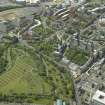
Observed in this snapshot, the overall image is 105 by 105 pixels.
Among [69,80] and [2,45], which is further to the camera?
[2,45]

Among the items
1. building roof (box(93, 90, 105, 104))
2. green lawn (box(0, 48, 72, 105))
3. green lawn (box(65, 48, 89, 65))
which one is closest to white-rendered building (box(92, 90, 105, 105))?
building roof (box(93, 90, 105, 104))

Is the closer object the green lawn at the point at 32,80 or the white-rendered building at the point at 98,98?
the white-rendered building at the point at 98,98

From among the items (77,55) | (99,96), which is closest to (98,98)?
(99,96)

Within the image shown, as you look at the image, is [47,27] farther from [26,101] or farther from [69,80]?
[26,101]

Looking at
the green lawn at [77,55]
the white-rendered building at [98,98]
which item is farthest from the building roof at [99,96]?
the green lawn at [77,55]

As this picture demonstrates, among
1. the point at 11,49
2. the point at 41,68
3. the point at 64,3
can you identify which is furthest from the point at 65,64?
the point at 64,3

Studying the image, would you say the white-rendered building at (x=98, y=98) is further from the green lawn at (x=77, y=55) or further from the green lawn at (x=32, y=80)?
the green lawn at (x=77, y=55)

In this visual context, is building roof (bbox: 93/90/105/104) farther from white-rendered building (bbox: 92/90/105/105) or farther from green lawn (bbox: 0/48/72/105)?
green lawn (bbox: 0/48/72/105)

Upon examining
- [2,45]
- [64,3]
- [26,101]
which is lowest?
[26,101]
